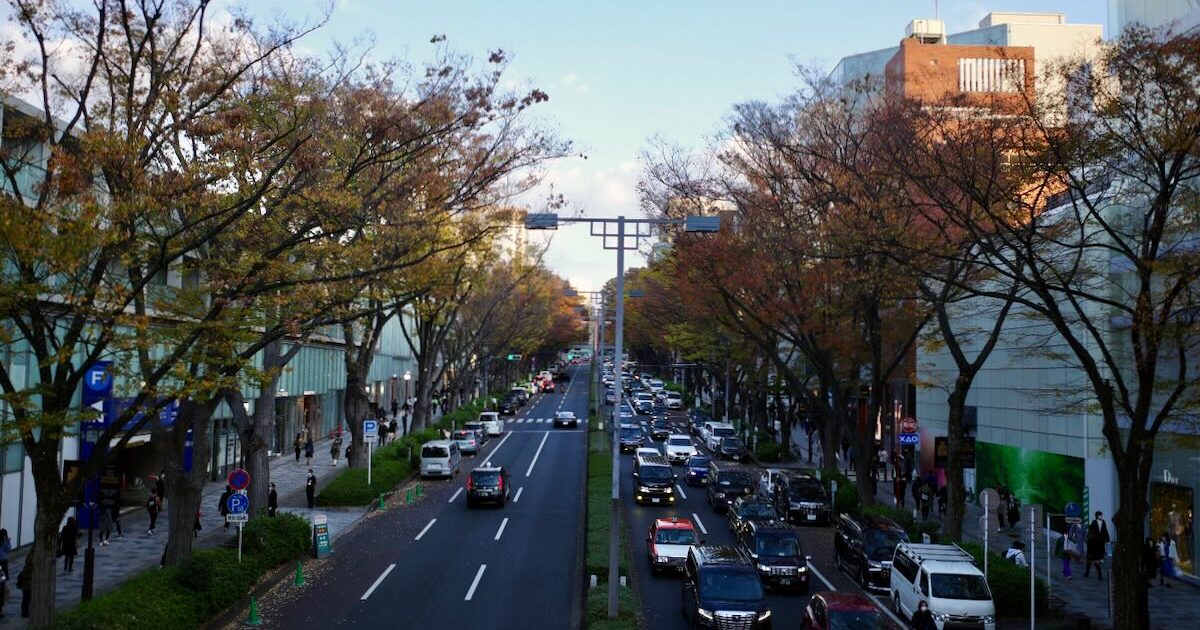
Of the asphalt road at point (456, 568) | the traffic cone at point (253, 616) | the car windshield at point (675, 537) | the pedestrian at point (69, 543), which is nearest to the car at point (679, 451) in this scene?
the asphalt road at point (456, 568)

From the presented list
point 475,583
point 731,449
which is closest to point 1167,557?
point 475,583

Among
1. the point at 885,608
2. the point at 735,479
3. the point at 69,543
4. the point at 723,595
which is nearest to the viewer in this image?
the point at 723,595

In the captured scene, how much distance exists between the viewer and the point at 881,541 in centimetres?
2472

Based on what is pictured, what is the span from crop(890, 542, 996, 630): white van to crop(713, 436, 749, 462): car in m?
32.8

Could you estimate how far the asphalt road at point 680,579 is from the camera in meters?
21.3

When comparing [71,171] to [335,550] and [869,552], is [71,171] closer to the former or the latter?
[335,550]

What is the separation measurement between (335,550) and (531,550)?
18.8ft


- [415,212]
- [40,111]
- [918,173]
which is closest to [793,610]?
[918,173]

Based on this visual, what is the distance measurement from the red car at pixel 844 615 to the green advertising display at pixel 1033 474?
17.3 m

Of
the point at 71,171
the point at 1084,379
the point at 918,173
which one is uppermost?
the point at 918,173

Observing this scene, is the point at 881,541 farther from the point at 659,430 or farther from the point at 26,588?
the point at 659,430

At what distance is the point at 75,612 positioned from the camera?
15.3 meters

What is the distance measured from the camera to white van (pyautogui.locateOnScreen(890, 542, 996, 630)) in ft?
63.7

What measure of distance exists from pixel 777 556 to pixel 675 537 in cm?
308
